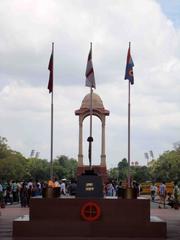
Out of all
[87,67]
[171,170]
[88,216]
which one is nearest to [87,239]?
[88,216]

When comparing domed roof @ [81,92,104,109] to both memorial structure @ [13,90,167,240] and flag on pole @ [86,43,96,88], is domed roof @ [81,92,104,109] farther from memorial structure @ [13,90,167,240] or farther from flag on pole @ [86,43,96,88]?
memorial structure @ [13,90,167,240]

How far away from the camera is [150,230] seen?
63.7ft

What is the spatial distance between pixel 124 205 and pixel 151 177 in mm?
89596

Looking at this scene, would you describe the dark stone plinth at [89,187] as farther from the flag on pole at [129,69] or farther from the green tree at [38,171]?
the green tree at [38,171]

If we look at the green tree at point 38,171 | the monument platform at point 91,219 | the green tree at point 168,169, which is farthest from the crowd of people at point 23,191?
the green tree at point 38,171

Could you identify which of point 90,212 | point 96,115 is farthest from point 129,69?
point 96,115

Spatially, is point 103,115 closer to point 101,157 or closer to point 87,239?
point 101,157

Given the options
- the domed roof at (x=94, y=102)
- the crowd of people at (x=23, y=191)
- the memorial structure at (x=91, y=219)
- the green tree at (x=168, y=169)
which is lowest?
the memorial structure at (x=91, y=219)

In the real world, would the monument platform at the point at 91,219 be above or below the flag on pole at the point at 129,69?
below

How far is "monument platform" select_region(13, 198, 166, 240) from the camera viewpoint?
63.7ft

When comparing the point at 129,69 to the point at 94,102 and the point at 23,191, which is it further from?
the point at 94,102

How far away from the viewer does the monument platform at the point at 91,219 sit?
19.4m

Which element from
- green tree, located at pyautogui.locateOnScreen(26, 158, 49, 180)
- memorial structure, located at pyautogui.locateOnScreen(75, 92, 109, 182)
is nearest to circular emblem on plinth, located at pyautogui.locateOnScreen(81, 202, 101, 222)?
memorial structure, located at pyautogui.locateOnScreen(75, 92, 109, 182)

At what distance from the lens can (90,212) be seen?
64.3 feet
